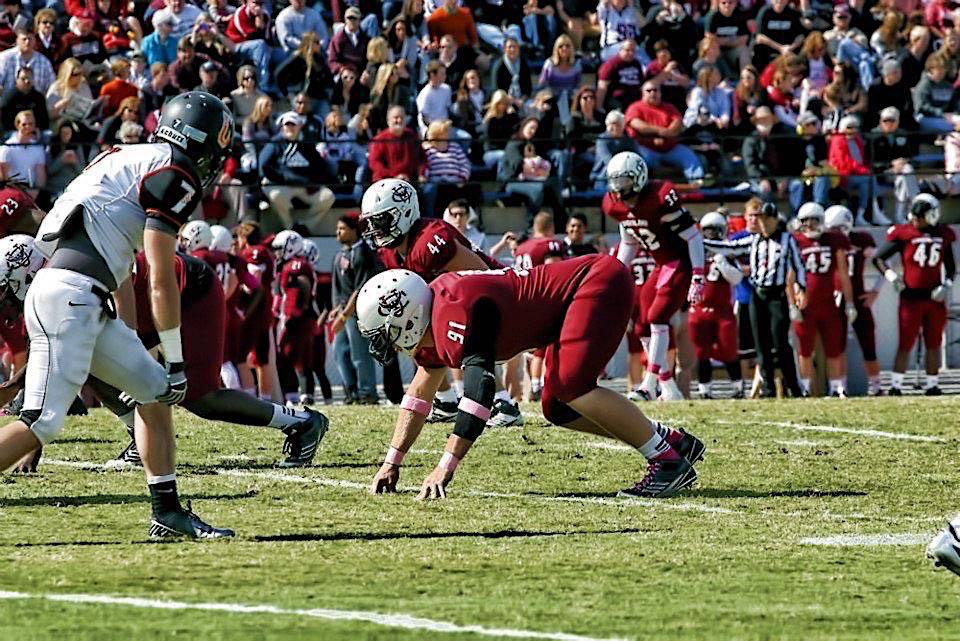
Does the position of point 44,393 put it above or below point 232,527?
above

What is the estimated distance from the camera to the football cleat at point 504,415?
40.0 ft

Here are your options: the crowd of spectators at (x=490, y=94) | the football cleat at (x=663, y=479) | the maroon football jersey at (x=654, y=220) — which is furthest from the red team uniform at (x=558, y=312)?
the crowd of spectators at (x=490, y=94)

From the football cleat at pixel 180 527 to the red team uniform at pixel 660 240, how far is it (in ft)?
23.6

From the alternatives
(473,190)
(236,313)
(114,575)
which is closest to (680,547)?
(114,575)

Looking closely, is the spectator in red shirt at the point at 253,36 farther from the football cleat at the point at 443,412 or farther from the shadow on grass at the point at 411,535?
the shadow on grass at the point at 411,535

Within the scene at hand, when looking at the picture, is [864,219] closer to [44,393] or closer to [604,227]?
[604,227]

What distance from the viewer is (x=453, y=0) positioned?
19.9 metres

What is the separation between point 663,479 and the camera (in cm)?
869

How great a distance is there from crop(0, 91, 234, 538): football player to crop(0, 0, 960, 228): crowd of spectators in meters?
10.2

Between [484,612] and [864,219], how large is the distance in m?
13.6

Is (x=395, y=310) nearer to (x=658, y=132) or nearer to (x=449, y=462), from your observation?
(x=449, y=462)

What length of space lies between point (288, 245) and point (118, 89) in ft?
11.4

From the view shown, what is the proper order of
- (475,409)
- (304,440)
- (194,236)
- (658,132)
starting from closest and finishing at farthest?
(475,409) → (304,440) → (194,236) → (658,132)

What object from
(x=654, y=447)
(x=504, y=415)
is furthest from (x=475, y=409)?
(x=504, y=415)
